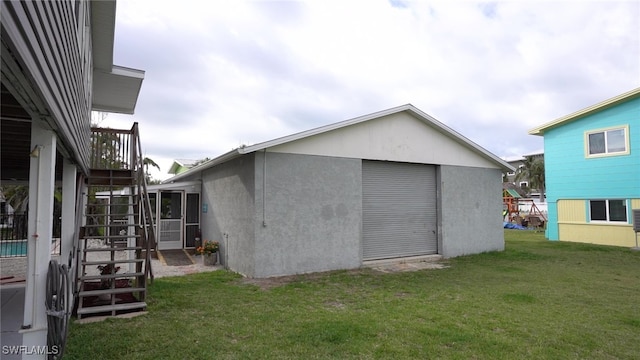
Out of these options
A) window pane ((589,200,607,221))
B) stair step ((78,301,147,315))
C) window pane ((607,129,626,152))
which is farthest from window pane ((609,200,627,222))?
stair step ((78,301,147,315))

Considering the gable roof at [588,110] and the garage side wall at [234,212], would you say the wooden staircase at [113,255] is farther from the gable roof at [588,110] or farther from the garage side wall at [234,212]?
the gable roof at [588,110]

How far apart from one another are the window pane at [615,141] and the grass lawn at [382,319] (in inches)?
326

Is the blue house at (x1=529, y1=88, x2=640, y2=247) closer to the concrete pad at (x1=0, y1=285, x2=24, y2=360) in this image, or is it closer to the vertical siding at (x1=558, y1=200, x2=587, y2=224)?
the vertical siding at (x1=558, y1=200, x2=587, y2=224)

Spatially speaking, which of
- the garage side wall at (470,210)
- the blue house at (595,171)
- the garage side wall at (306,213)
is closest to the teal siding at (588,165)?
the blue house at (595,171)

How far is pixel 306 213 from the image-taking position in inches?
356

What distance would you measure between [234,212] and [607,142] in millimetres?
15288

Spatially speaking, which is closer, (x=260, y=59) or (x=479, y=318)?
(x=479, y=318)

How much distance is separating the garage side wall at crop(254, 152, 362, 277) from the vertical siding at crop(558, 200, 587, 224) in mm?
11905

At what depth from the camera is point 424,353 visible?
14.1 ft

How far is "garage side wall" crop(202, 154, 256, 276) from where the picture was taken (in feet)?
28.3

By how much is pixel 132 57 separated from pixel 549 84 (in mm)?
14920

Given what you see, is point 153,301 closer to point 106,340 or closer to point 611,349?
point 106,340

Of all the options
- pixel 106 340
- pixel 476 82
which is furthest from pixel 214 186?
pixel 476 82

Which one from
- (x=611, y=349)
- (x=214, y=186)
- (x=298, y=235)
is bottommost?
(x=611, y=349)
